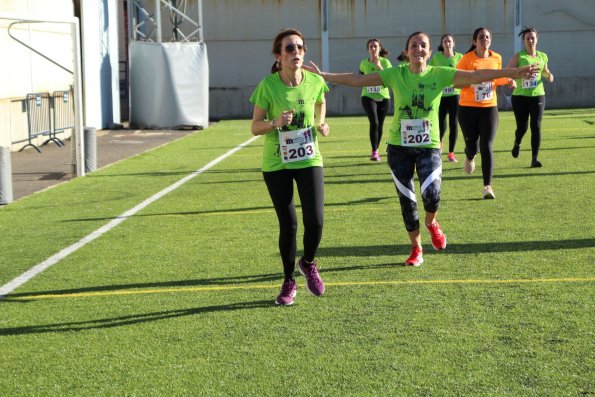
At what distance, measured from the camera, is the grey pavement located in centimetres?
1670

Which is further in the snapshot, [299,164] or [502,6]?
[502,6]

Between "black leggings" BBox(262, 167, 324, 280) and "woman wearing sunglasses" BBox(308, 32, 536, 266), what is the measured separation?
1352mm

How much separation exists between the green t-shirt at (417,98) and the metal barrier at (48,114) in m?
15.1

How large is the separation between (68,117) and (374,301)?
68.2ft

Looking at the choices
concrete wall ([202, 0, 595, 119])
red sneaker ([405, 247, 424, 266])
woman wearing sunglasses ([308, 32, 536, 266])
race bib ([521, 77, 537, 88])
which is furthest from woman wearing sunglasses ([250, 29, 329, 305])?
concrete wall ([202, 0, 595, 119])

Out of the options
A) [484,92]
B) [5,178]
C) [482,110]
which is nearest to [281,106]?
[484,92]

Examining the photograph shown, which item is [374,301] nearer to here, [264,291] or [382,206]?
[264,291]

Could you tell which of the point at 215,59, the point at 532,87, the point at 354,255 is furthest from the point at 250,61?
the point at 354,255

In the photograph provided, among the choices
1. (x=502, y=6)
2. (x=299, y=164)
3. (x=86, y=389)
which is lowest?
(x=86, y=389)

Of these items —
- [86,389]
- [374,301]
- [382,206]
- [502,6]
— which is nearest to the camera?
[86,389]

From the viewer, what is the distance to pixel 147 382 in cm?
545

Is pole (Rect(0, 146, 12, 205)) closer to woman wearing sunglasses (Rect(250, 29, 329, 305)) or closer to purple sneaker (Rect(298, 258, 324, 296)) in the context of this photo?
woman wearing sunglasses (Rect(250, 29, 329, 305))

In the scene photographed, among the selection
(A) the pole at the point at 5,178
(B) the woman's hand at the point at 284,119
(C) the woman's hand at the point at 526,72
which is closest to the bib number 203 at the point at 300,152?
(B) the woman's hand at the point at 284,119

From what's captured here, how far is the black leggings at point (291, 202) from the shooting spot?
726cm
